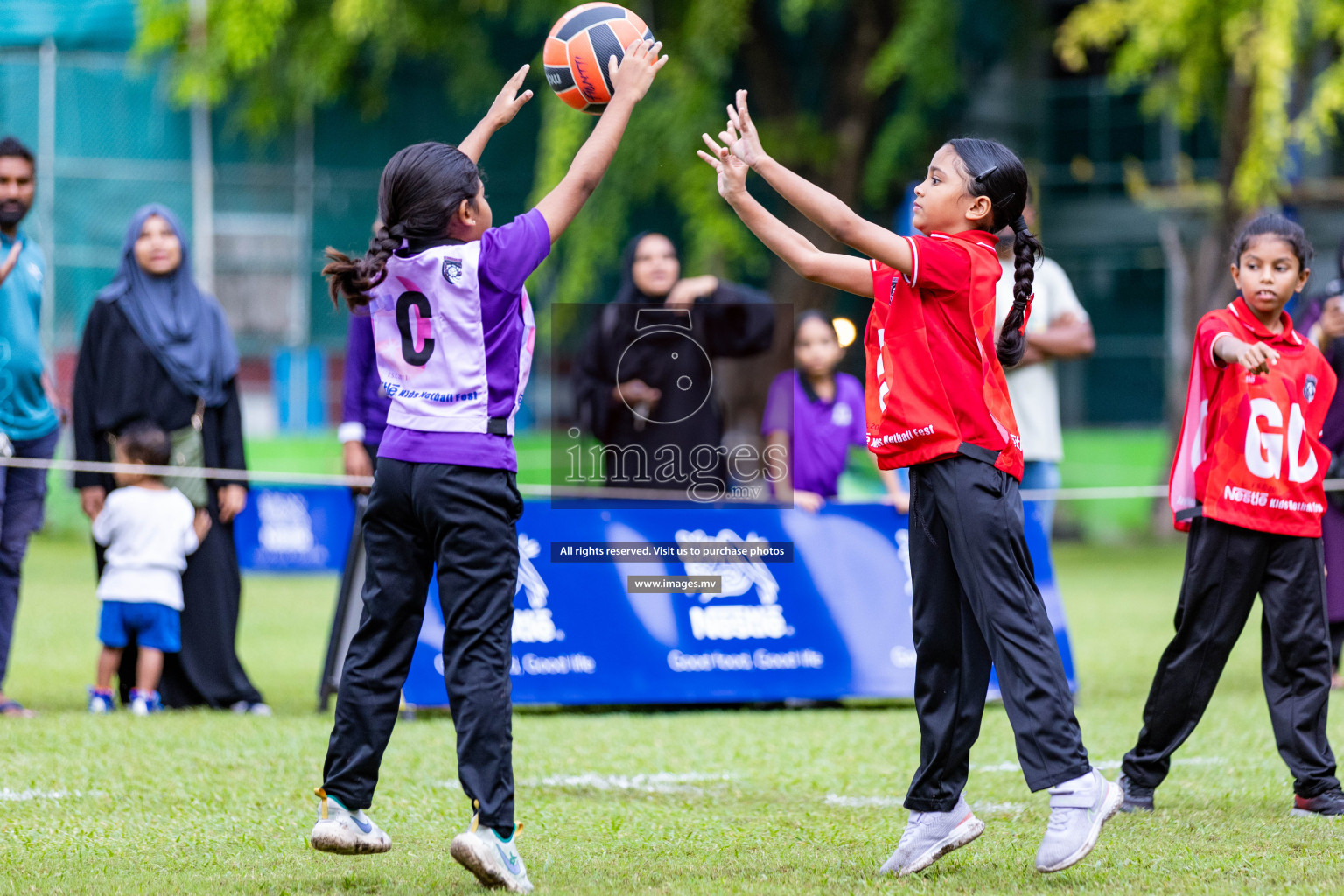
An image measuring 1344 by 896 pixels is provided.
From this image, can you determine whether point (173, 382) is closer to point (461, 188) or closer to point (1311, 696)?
point (461, 188)

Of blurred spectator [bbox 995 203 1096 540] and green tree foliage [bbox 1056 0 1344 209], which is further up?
green tree foliage [bbox 1056 0 1344 209]

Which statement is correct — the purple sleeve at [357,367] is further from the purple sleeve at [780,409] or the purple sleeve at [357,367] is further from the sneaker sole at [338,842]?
the sneaker sole at [338,842]

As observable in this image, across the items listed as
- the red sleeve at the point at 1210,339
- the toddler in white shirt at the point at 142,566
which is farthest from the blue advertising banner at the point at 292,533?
the red sleeve at the point at 1210,339

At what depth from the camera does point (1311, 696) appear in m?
4.92

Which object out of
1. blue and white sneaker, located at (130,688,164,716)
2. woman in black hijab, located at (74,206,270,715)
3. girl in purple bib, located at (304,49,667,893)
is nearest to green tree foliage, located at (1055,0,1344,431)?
woman in black hijab, located at (74,206,270,715)

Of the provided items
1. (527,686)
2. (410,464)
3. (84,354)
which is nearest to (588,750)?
(527,686)

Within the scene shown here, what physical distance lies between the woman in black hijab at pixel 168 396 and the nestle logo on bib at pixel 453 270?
3.90 m

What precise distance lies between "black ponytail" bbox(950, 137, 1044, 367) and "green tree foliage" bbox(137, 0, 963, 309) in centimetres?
1166

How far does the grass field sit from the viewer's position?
4.00m

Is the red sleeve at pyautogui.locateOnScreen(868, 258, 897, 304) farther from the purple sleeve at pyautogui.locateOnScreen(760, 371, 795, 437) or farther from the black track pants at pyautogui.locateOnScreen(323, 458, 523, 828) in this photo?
the purple sleeve at pyautogui.locateOnScreen(760, 371, 795, 437)

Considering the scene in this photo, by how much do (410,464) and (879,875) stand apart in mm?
1635

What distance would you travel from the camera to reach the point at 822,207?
3.82m

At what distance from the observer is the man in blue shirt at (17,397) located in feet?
23.2

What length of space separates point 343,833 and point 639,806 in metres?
1.44
